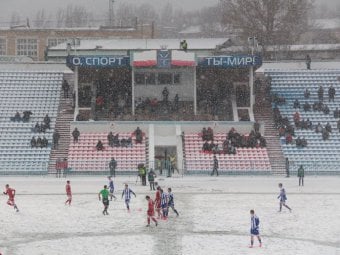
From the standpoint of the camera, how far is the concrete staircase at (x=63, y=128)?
53.6 meters

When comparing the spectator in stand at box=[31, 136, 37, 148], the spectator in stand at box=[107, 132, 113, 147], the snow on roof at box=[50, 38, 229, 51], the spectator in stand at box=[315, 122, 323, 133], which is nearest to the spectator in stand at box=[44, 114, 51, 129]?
the spectator in stand at box=[31, 136, 37, 148]

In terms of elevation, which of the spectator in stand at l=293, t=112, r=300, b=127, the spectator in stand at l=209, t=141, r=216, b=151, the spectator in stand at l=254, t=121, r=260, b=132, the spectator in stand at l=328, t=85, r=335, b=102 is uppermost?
the spectator in stand at l=328, t=85, r=335, b=102

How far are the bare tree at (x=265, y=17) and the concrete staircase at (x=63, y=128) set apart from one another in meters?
27.6

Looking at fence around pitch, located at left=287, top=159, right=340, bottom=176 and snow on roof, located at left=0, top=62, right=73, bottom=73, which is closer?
fence around pitch, located at left=287, top=159, right=340, bottom=176

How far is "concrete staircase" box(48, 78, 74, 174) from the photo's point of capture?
53.6 metres

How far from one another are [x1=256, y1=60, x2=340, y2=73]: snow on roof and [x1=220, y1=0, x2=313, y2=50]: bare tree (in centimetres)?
1735

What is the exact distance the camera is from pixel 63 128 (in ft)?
189

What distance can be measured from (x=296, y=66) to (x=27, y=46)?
52297 mm

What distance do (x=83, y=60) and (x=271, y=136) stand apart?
14.6 meters

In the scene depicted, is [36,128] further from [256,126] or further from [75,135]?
[256,126]

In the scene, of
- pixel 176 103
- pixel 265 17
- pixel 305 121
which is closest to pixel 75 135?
pixel 176 103

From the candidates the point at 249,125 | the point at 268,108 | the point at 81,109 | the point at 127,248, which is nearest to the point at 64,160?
the point at 81,109

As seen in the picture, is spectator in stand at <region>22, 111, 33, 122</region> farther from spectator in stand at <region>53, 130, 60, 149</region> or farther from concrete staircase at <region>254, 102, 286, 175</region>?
concrete staircase at <region>254, 102, 286, 175</region>

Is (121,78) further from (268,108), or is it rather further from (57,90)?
(268,108)
